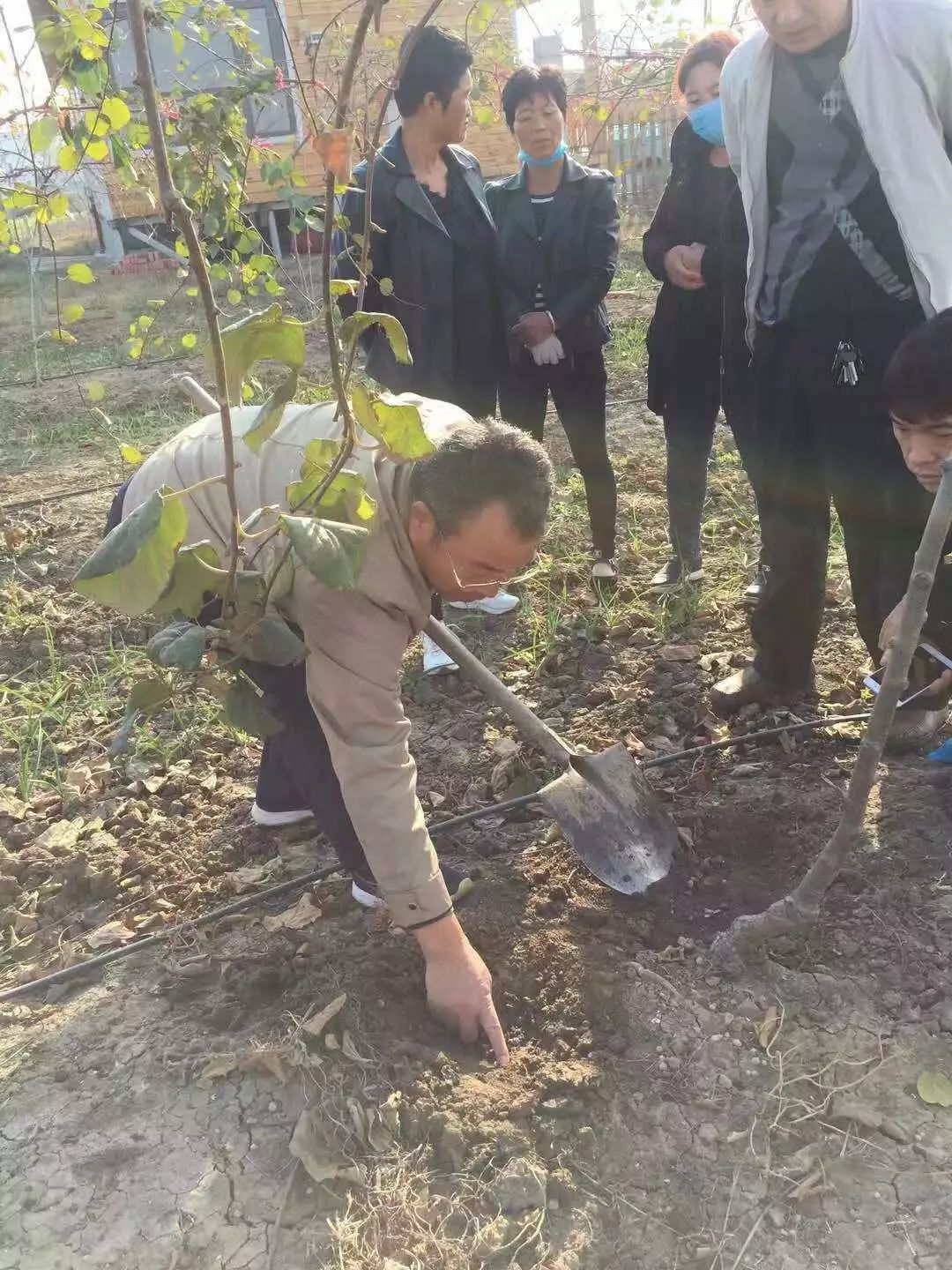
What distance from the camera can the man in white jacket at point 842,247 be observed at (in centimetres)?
203

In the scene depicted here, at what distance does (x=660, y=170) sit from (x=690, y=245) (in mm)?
10771

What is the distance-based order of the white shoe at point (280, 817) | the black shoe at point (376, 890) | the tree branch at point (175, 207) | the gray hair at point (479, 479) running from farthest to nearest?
the white shoe at point (280, 817) → the black shoe at point (376, 890) → the gray hair at point (479, 479) → the tree branch at point (175, 207)

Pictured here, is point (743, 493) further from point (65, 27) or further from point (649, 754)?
point (65, 27)

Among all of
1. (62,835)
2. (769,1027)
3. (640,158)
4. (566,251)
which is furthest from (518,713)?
(640,158)

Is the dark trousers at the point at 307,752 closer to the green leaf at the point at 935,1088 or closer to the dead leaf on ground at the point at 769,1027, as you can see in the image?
the dead leaf on ground at the point at 769,1027

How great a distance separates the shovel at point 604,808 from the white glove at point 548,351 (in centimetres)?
148

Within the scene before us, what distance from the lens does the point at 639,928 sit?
2.17 metres

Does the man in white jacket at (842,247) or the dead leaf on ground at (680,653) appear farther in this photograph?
the dead leaf on ground at (680,653)

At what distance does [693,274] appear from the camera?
3.17 meters

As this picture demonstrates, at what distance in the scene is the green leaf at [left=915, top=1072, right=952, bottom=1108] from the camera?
174 cm

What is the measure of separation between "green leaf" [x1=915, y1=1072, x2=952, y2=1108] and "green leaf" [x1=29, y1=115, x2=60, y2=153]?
221 centimetres

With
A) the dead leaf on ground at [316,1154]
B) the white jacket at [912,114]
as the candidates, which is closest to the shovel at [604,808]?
the dead leaf on ground at [316,1154]

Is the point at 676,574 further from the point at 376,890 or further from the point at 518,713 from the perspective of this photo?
the point at 376,890

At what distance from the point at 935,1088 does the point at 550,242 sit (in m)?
2.84
